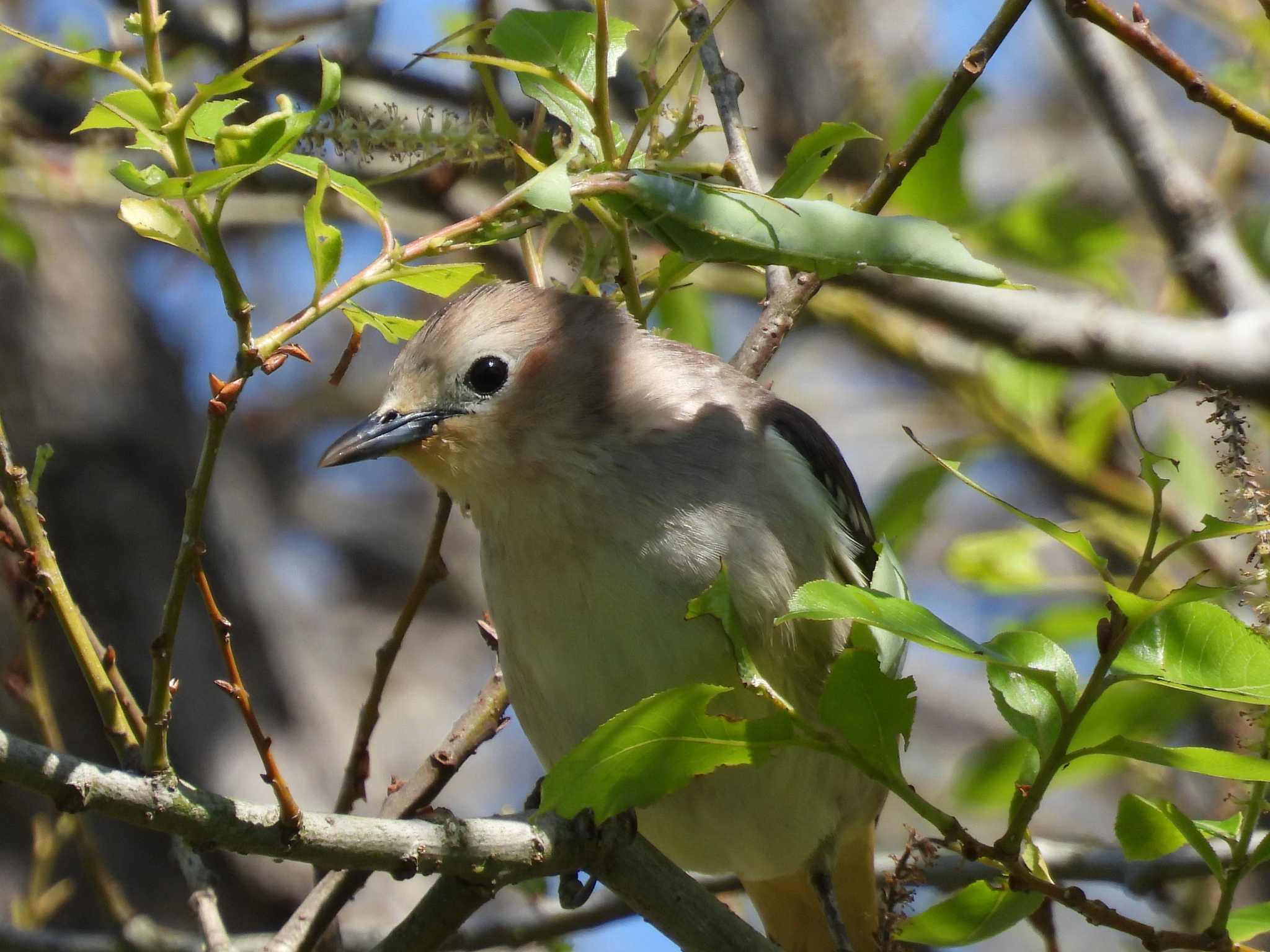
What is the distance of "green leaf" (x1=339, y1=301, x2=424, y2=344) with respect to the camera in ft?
6.93

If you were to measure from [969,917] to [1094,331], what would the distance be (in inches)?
99.1

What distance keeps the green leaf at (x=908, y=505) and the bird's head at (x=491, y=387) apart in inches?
47.5

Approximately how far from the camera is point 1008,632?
211 centimetres

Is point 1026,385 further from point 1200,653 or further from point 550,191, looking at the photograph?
point 550,191

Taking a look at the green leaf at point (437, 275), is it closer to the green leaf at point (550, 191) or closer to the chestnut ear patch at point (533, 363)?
the green leaf at point (550, 191)

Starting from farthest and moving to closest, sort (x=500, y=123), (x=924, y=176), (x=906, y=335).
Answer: (x=906, y=335) < (x=924, y=176) < (x=500, y=123)

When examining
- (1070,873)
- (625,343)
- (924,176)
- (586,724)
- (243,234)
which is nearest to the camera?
(586,724)

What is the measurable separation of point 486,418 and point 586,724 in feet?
2.38

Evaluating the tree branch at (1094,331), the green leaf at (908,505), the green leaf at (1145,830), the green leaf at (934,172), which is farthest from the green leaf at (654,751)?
the green leaf at (934,172)

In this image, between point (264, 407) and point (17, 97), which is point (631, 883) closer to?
point (17, 97)

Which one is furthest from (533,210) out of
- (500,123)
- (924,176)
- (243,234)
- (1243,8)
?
(243,234)

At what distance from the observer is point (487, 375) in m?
3.30

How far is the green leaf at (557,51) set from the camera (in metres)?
2.33

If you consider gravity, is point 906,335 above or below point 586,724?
above
